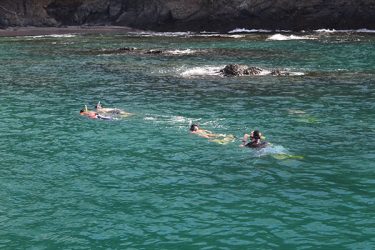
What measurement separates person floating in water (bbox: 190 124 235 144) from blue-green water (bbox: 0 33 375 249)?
0.49 meters

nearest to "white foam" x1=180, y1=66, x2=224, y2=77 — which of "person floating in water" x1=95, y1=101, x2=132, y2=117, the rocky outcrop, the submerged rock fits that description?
the submerged rock

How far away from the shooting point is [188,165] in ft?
75.9

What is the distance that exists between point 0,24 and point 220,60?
91.7m

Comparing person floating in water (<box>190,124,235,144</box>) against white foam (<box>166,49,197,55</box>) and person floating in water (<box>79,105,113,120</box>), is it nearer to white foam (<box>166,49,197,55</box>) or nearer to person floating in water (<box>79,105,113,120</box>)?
person floating in water (<box>79,105,113,120</box>)

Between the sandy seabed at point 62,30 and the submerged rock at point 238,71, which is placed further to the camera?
the sandy seabed at point 62,30

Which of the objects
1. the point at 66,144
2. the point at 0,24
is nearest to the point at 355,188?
the point at 66,144

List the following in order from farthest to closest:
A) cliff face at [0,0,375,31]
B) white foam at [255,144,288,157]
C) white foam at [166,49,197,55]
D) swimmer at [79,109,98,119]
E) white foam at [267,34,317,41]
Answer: cliff face at [0,0,375,31] → white foam at [267,34,317,41] → white foam at [166,49,197,55] → swimmer at [79,109,98,119] → white foam at [255,144,288,157]

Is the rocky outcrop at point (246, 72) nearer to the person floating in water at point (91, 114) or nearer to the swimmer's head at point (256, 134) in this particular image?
the person floating in water at point (91, 114)

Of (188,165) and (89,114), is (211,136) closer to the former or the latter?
(188,165)

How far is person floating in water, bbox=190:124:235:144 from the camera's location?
26969 millimetres

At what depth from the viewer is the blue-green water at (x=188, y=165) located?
53.7ft

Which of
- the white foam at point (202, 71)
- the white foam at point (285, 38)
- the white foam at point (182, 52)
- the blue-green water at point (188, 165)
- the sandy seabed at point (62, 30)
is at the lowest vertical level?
the blue-green water at point (188, 165)

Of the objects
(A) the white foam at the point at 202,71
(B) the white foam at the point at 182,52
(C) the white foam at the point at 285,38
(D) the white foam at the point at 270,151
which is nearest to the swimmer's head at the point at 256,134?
(D) the white foam at the point at 270,151

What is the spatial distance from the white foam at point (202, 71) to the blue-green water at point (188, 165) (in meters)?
1.44
